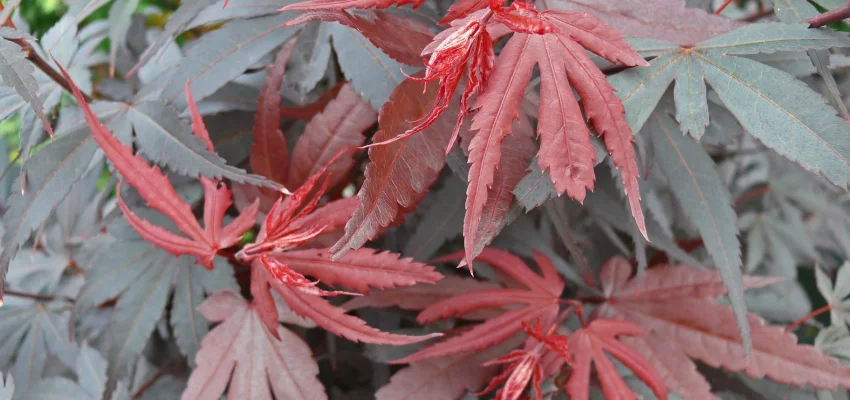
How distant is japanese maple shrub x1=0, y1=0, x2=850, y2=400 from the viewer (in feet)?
1.23

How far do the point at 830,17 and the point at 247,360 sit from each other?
19.6 inches

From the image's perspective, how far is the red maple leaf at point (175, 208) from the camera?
0.43 metres

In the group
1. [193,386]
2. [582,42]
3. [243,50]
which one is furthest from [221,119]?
[582,42]

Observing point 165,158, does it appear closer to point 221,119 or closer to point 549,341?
point 221,119

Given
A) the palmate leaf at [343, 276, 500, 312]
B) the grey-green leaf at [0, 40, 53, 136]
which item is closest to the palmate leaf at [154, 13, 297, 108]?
the grey-green leaf at [0, 40, 53, 136]

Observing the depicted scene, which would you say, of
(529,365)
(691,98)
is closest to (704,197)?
(691,98)

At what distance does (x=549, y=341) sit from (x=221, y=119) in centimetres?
39

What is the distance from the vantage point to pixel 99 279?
546mm

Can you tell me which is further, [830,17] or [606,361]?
[606,361]

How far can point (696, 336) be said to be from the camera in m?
0.55

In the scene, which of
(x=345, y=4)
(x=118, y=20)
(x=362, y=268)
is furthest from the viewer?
(x=118, y=20)

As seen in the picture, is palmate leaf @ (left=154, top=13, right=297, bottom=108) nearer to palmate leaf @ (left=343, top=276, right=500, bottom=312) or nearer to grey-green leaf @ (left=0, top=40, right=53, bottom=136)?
grey-green leaf @ (left=0, top=40, right=53, bottom=136)

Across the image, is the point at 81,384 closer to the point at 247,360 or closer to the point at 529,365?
the point at 247,360

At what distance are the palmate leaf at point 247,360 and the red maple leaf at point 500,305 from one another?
83 mm
